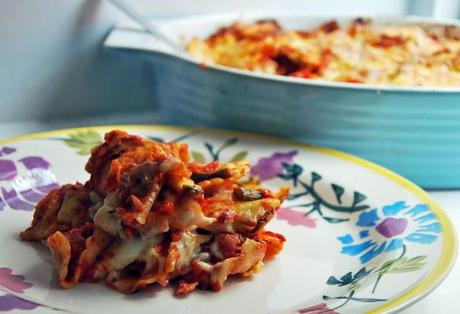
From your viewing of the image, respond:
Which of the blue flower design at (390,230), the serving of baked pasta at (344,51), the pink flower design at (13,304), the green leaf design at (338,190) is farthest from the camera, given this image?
the serving of baked pasta at (344,51)

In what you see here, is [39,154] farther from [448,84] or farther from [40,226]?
[448,84]

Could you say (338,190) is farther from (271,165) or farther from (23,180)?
(23,180)

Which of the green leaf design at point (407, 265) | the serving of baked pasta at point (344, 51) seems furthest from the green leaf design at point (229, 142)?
the green leaf design at point (407, 265)

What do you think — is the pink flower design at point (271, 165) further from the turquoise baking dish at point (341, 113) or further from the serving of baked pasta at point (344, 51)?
the serving of baked pasta at point (344, 51)

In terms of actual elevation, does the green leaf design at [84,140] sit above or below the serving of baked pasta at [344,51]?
below

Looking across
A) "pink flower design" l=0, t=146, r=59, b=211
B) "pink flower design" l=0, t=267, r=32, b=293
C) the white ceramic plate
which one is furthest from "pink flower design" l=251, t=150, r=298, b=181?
"pink flower design" l=0, t=267, r=32, b=293

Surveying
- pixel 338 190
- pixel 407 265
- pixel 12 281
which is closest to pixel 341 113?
pixel 338 190

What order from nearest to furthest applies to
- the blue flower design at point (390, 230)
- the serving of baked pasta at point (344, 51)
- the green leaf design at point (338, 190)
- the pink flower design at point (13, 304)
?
the pink flower design at point (13, 304)
the blue flower design at point (390, 230)
the green leaf design at point (338, 190)
the serving of baked pasta at point (344, 51)
